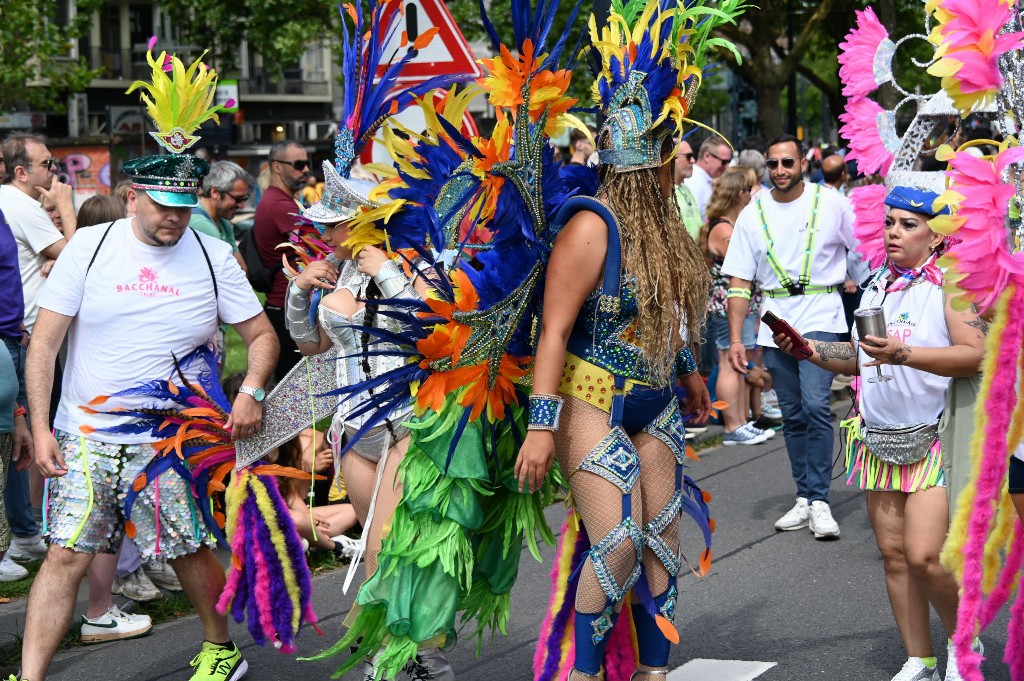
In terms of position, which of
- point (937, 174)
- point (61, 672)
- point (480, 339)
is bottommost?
point (61, 672)

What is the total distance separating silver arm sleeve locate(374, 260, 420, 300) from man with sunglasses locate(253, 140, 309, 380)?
3.39 metres

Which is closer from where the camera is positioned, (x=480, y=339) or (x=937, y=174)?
(x=480, y=339)

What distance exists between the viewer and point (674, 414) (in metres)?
4.04

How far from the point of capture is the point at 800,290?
6949 mm

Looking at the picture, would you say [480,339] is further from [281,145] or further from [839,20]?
[839,20]

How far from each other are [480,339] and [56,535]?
1.65 m

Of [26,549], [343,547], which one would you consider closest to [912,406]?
[343,547]

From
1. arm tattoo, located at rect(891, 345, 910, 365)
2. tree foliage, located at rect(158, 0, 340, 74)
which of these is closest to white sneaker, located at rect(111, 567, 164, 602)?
arm tattoo, located at rect(891, 345, 910, 365)

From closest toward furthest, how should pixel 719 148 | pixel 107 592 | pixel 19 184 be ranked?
1. pixel 107 592
2. pixel 19 184
3. pixel 719 148

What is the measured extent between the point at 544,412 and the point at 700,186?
22.8 feet

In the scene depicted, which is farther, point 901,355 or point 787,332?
point 787,332

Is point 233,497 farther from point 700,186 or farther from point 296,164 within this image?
point 700,186

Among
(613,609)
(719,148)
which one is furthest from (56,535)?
(719,148)

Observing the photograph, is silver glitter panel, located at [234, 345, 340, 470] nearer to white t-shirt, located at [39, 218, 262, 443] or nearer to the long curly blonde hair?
white t-shirt, located at [39, 218, 262, 443]
